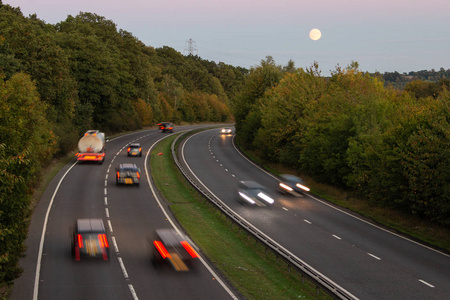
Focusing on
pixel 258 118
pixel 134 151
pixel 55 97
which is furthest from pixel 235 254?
pixel 258 118

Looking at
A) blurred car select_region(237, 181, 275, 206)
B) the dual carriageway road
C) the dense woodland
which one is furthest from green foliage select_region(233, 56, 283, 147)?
blurred car select_region(237, 181, 275, 206)

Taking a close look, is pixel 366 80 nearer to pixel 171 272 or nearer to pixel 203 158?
pixel 203 158

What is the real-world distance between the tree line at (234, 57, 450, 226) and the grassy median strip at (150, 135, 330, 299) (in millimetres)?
10569

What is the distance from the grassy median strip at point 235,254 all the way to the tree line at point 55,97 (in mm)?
8372

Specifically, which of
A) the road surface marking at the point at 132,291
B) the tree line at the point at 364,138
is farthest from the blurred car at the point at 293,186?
the road surface marking at the point at 132,291

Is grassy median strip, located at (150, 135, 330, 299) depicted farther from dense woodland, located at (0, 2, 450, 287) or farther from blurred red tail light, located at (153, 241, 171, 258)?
dense woodland, located at (0, 2, 450, 287)

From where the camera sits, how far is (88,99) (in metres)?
70.2

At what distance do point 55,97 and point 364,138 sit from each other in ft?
107

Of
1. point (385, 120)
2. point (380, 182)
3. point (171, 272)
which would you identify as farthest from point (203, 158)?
point (171, 272)

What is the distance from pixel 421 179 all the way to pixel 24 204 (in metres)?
21.2

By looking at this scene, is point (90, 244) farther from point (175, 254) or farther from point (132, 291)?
point (132, 291)

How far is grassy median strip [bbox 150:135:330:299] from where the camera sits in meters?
17.2

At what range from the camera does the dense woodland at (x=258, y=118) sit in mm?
19438

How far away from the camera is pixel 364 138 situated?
36188 mm
